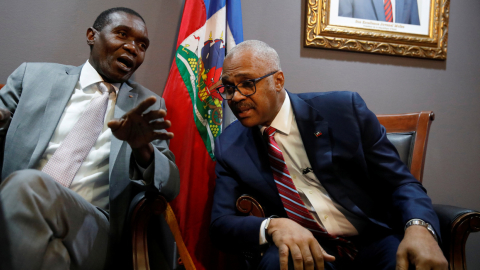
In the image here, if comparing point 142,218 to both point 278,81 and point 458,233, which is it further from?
point 458,233

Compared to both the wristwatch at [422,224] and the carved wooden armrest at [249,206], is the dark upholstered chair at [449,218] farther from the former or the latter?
the wristwatch at [422,224]

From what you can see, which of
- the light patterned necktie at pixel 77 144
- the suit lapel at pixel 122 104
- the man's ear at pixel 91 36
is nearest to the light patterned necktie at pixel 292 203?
the suit lapel at pixel 122 104

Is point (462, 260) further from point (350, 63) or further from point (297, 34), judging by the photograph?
point (297, 34)

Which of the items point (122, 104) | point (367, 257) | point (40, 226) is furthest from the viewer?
point (122, 104)

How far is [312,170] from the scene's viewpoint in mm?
1472

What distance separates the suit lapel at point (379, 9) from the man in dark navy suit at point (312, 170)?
1.23 meters

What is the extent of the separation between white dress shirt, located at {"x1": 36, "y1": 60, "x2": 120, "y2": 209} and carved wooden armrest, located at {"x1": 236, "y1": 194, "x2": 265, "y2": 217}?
2.04 ft

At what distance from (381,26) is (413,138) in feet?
3.28

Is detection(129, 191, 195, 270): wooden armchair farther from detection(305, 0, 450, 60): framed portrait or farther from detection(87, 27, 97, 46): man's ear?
detection(305, 0, 450, 60): framed portrait

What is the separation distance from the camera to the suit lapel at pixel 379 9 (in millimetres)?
2396

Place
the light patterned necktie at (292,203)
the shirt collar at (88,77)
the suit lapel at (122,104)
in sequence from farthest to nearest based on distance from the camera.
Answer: the shirt collar at (88,77) → the suit lapel at (122,104) → the light patterned necktie at (292,203)

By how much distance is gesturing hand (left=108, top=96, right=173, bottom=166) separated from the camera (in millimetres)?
1136

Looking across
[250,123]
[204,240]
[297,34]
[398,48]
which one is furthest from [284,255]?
[398,48]

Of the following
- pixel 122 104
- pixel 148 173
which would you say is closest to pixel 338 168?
pixel 148 173
